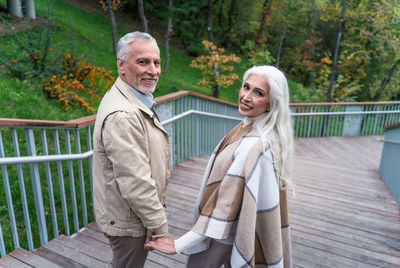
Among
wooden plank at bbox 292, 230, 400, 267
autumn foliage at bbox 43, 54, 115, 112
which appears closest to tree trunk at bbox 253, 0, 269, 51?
autumn foliage at bbox 43, 54, 115, 112

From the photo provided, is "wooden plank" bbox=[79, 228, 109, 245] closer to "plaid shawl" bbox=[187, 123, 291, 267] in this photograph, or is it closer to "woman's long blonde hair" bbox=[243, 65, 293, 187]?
"plaid shawl" bbox=[187, 123, 291, 267]

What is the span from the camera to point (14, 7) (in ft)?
28.1

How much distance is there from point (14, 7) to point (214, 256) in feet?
32.8

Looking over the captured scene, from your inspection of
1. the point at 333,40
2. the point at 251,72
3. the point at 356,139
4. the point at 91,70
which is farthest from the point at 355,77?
the point at 251,72

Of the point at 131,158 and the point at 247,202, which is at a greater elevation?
the point at 131,158

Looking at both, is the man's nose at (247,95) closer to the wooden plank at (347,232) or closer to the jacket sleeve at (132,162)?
the jacket sleeve at (132,162)

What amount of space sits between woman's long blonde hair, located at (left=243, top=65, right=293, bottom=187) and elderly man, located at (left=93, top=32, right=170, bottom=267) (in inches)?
22.3

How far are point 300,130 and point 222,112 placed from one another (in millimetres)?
3545

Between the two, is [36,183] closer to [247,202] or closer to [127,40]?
[127,40]

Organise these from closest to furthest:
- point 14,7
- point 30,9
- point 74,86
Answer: point 74,86 → point 30,9 → point 14,7

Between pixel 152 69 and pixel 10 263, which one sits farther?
pixel 10 263

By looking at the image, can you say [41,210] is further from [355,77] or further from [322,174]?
[355,77]

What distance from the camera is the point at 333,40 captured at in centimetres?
2011

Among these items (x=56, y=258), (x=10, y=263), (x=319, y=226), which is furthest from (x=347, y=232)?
(x=10, y=263)
